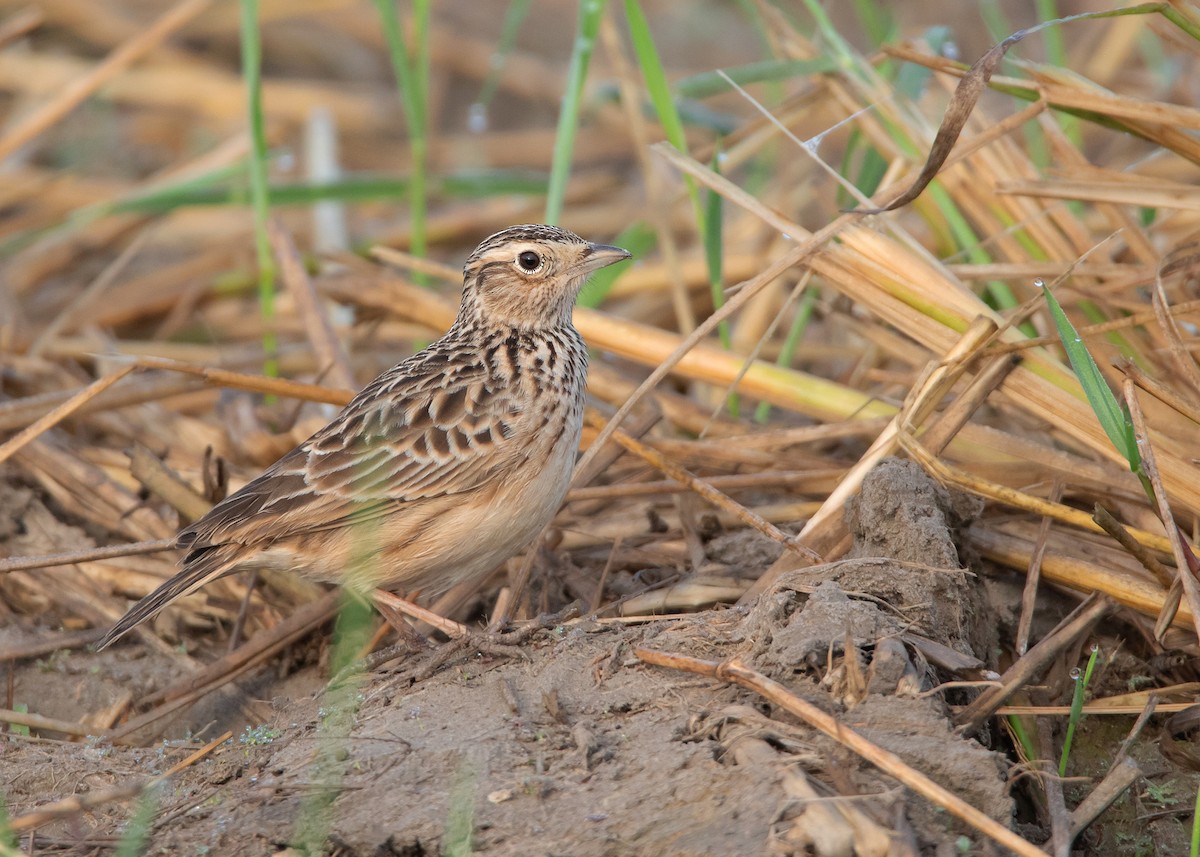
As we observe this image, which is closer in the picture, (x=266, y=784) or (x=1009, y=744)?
(x=266, y=784)

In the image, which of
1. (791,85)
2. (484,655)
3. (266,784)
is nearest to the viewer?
(266,784)

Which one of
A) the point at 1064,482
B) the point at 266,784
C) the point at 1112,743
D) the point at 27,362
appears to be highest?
the point at 27,362

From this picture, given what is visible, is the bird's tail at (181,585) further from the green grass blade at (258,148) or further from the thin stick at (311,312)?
the green grass blade at (258,148)

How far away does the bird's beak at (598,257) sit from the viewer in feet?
18.0

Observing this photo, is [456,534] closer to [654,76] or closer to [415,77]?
[654,76]

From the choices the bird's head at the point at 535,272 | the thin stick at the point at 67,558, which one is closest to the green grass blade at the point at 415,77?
the bird's head at the point at 535,272

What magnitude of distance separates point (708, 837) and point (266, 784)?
4.53 ft

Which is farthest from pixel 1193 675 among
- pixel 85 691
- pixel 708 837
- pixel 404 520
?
pixel 85 691

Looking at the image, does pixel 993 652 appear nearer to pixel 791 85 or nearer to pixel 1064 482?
pixel 1064 482

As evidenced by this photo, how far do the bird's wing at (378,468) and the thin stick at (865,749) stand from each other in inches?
53.5

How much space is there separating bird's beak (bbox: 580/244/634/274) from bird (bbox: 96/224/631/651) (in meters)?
0.49

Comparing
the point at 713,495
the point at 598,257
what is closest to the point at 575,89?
the point at 598,257

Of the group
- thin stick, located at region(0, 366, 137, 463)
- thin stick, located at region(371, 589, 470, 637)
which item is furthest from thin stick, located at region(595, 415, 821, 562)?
thin stick, located at region(0, 366, 137, 463)

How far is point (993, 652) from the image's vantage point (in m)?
4.67
